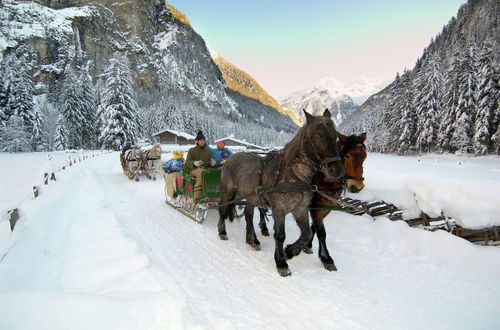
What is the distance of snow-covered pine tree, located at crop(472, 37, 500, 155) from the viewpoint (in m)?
26.8

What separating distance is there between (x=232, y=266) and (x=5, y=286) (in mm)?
2861

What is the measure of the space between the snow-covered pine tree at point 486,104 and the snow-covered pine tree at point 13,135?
175 ft

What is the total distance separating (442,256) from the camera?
452 cm

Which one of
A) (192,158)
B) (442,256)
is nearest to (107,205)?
(192,158)

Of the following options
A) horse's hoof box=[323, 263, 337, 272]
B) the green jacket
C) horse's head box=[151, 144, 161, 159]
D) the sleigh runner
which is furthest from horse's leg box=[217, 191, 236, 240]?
horse's head box=[151, 144, 161, 159]

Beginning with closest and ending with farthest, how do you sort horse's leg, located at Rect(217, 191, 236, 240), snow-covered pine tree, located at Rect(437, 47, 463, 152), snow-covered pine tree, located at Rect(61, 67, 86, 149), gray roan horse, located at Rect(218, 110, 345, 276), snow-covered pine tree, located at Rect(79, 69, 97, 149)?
1. gray roan horse, located at Rect(218, 110, 345, 276)
2. horse's leg, located at Rect(217, 191, 236, 240)
3. snow-covered pine tree, located at Rect(437, 47, 463, 152)
4. snow-covered pine tree, located at Rect(61, 67, 86, 149)
5. snow-covered pine tree, located at Rect(79, 69, 97, 149)

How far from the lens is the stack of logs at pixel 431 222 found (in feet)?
14.3

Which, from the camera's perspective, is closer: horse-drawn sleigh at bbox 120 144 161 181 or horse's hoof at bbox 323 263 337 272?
horse's hoof at bbox 323 263 337 272

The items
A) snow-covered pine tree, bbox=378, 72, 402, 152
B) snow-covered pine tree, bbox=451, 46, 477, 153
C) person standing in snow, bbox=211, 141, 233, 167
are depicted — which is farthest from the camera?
snow-covered pine tree, bbox=378, 72, 402, 152

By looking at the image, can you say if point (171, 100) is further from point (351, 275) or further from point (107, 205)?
point (351, 275)

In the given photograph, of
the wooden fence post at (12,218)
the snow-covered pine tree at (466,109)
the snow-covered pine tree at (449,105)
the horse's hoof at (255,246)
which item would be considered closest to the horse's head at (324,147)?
the horse's hoof at (255,246)

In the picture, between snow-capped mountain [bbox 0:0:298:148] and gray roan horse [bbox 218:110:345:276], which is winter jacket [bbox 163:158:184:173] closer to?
gray roan horse [bbox 218:110:345:276]

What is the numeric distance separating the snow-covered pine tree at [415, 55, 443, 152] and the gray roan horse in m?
36.1

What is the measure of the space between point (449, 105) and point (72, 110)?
50.7m
